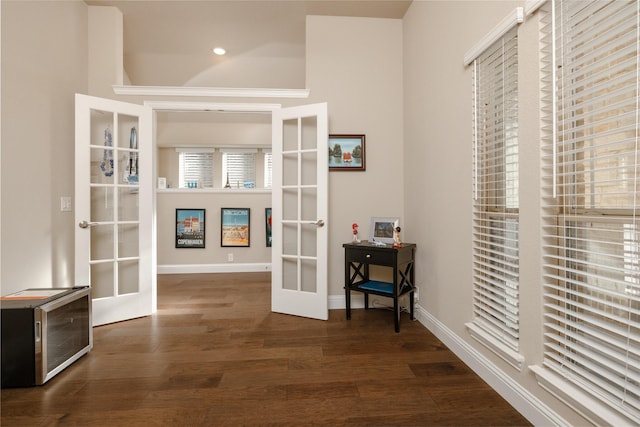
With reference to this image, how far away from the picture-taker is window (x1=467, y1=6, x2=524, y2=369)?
67.0 inches

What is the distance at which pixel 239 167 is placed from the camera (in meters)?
5.85

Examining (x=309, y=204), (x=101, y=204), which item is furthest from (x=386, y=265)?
(x=101, y=204)

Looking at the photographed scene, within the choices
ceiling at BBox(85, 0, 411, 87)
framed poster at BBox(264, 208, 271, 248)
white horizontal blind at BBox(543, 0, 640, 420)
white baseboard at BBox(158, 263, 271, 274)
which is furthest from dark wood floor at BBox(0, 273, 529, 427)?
ceiling at BBox(85, 0, 411, 87)

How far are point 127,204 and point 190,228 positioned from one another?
87.6 inches

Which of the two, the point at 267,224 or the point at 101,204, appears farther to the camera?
the point at 267,224

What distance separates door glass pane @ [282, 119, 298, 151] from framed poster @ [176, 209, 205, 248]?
264 centimetres

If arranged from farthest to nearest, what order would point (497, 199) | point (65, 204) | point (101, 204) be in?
point (101, 204)
point (65, 204)
point (497, 199)

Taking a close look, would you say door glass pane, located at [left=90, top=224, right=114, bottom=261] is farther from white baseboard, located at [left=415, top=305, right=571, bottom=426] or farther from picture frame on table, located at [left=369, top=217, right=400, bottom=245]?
white baseboard, located at [left=415, top=305, right=571, bottom=426]

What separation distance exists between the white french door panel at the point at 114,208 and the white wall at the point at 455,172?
2508 millimetres

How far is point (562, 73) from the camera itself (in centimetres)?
138

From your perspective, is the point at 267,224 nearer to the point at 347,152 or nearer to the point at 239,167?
the point at 239,167

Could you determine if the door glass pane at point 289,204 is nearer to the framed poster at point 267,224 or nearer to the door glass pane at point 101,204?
the door glass pane at point 101,204

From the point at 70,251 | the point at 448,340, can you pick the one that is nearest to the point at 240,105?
the point at 70,251

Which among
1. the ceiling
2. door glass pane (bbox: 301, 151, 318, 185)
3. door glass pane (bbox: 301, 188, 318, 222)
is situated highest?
the ceiling
